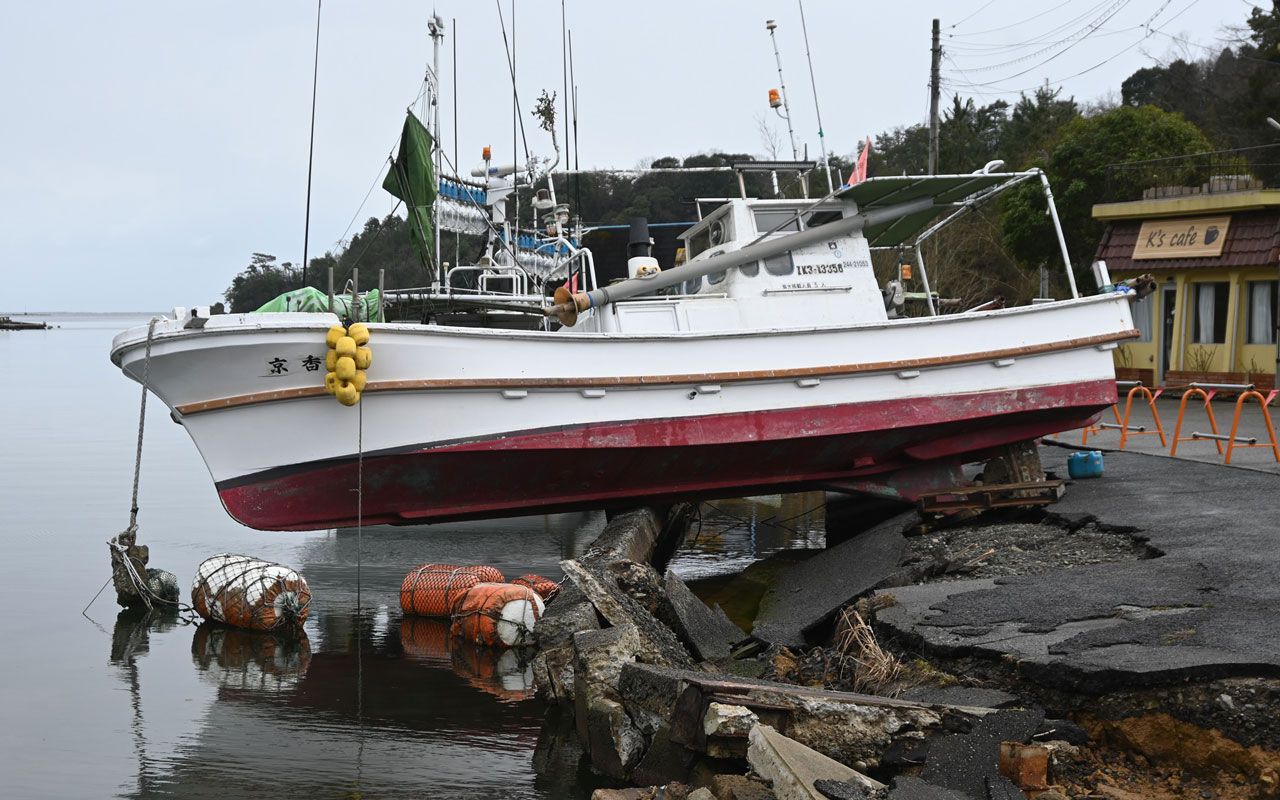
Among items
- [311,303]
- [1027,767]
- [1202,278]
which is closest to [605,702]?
[1027,767]

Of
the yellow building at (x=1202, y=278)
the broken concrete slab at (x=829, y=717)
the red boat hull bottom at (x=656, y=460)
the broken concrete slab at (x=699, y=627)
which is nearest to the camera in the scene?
the broken concrete slab at (x=829, y=717)

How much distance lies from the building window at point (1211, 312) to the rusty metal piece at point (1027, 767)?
20175 millimetres

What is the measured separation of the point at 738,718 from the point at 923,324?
273 inches

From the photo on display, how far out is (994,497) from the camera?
37.7 ft

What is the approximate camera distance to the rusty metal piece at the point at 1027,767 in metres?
5.33

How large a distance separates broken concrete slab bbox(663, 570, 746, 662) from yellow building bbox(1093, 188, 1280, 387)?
16752 millimetres

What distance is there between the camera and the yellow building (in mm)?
22500

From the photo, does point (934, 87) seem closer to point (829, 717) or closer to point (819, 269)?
point (819, 269)

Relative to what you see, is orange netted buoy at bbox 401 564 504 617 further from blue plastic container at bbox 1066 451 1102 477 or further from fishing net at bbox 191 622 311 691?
blue plastic container at bbox 1066 451 1102 477

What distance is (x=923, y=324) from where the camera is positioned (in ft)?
39.5

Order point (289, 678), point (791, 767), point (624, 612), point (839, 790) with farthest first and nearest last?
1. point (289, 678)
2. point (624, 612)
3. point (791, 767)
4. point (839, 790)

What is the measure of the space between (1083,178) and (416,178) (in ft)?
58.0

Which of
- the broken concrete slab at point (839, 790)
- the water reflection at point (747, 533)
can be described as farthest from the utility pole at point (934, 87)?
the broken concrete slab at point (839, 790)

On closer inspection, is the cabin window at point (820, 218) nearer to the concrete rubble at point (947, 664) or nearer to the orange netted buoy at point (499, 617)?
the concrete rubble at point (947, 664)
